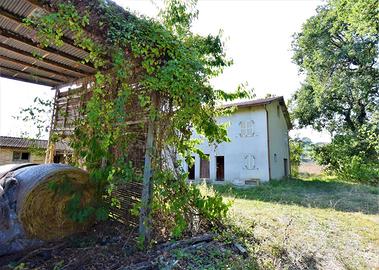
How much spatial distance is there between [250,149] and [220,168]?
119 inches

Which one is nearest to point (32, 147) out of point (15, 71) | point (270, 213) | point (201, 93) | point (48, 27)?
point (15, 71)

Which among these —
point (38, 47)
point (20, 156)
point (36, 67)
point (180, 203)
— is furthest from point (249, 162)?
point (20, 156)

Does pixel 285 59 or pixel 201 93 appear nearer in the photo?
pixel 201 93

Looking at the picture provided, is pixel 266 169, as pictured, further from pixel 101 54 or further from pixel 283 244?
pixel 101 54

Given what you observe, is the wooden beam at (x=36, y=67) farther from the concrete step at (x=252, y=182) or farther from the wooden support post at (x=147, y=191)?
the concrete step at (x=252, y=182)

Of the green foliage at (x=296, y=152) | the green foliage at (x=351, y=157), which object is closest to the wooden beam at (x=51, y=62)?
the green foliage at (x=351, y=157)

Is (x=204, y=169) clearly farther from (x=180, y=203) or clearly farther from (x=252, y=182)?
(x=180, y=203)

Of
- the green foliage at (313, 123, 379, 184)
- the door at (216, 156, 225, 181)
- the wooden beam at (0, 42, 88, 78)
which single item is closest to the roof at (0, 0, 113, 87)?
the wooden beam at (0, 42, 88, 78)

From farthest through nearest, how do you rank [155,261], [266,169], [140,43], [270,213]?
[266,169], [270,213], [140,43], [155,261]

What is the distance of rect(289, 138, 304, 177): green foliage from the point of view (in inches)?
777

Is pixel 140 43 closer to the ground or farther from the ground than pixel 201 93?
farther from the ground

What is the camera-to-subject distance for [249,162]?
538 inches

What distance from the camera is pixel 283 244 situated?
3.64 metres

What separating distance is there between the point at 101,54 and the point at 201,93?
1.36 metres
